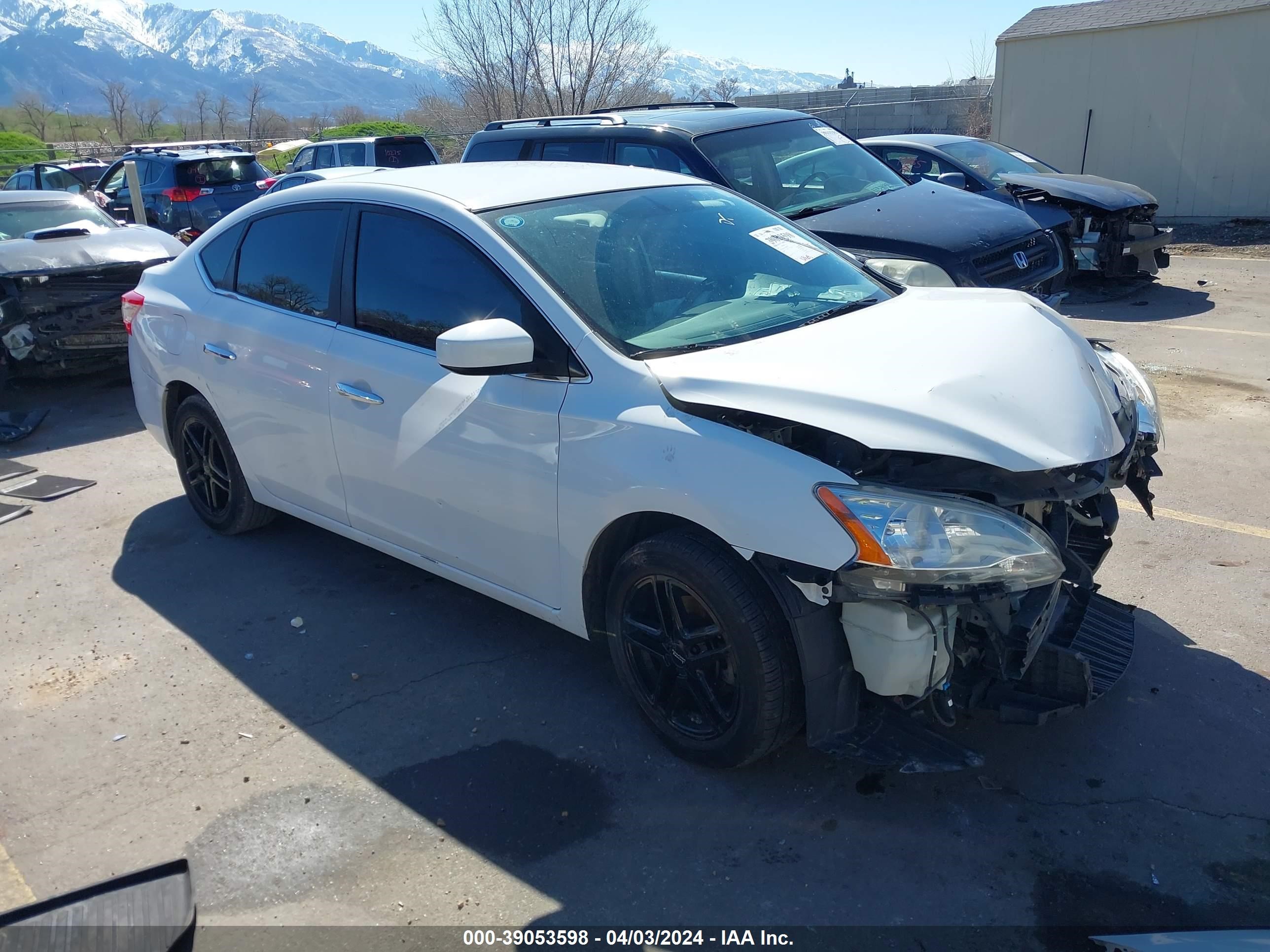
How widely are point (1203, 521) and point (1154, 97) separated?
1457cm

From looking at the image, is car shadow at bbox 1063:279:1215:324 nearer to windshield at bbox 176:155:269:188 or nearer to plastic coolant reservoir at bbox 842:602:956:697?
plastic coolant reservoir at bbox 842:602:956:697

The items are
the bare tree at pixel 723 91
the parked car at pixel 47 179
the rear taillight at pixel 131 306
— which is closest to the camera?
the rear taillight at pixel 131 306

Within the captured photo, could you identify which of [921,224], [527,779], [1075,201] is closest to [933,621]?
[527,779]

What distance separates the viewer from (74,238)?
28.1 ft

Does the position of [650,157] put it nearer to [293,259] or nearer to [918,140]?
[293,259]

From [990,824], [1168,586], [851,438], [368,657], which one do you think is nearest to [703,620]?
[851,438]

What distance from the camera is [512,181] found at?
A: 4.20 metres

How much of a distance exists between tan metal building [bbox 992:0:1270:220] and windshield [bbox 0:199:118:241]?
1539cm

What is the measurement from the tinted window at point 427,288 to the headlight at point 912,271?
3.59 m

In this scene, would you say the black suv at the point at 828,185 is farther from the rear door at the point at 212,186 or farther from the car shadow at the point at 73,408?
the rear door at the point at 212,186

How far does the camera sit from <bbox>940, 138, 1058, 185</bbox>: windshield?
36.7 feet

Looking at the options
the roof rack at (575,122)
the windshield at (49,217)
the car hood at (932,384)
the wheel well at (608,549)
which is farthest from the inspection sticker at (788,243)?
the windshield at (49,217)

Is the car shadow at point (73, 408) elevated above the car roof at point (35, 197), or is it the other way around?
the car roof at point (35, 197)

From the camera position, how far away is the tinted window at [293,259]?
14.5 feet
